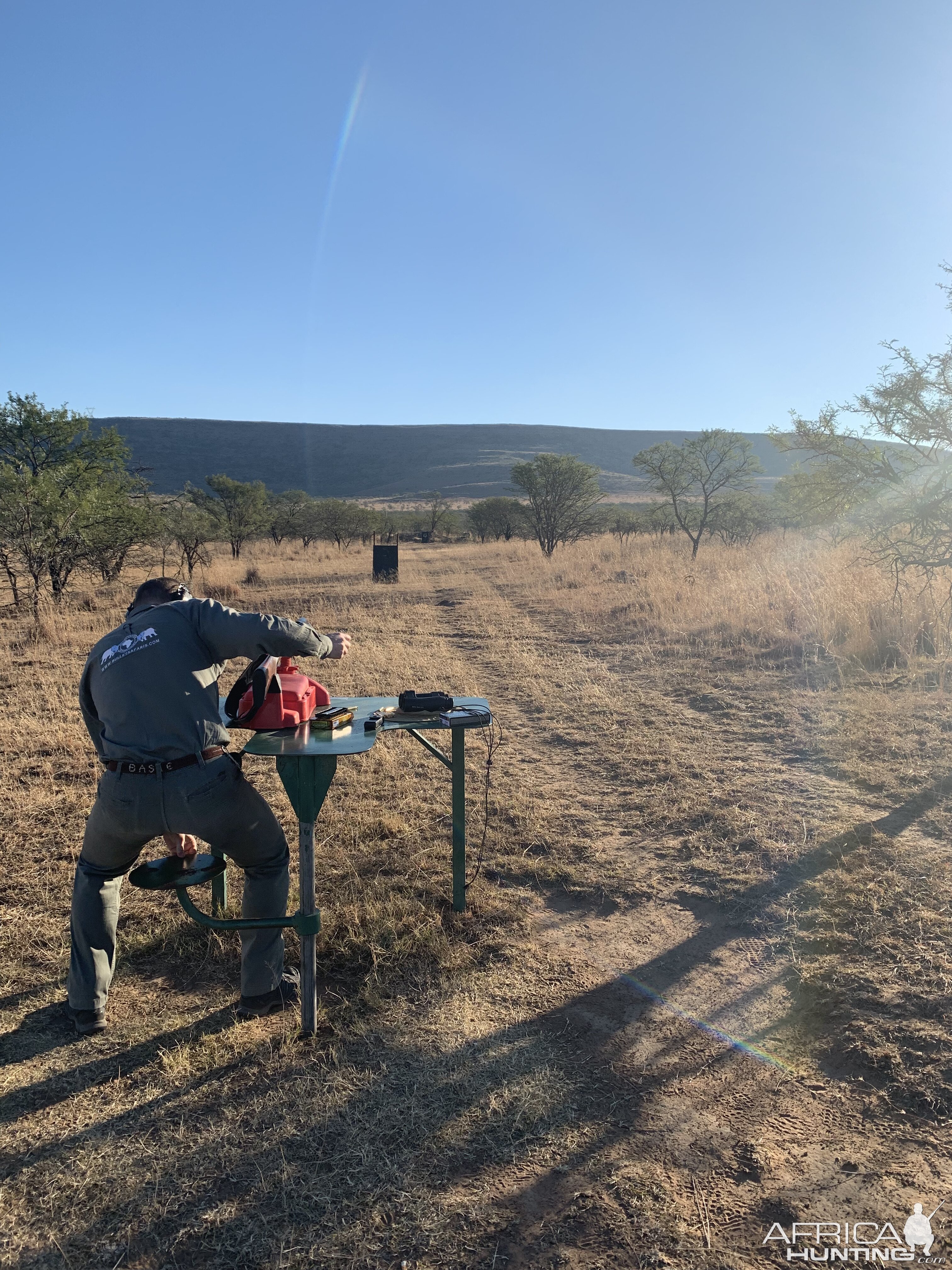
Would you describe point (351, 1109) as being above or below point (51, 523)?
below

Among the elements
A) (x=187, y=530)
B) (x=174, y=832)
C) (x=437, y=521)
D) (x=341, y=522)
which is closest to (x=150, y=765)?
(x=174, y=832)

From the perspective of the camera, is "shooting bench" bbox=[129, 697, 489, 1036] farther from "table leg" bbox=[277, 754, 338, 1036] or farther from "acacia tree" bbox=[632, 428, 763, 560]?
"acacia tree" bbox=[632, 428, 763, 560]

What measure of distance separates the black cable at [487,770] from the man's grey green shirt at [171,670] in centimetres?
113

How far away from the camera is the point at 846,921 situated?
3.37m

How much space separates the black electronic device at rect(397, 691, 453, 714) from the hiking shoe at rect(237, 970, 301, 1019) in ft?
3.90

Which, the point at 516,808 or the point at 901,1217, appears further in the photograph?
the point at 516,808

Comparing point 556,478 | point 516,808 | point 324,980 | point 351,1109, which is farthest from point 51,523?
point 556,478

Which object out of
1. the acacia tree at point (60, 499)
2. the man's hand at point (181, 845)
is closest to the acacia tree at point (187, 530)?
the acacia tree at point (60, 499)

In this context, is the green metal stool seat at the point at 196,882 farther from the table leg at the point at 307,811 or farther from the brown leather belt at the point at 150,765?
the brown leather belt at the point at 150,765

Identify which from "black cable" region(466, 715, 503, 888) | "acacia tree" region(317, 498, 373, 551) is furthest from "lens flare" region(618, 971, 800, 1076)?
"acacia tree" region(317, 498, 373, 551)

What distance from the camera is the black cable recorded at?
157 inches

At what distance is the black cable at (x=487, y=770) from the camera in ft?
13.1

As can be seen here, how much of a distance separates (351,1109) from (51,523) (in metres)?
12.1

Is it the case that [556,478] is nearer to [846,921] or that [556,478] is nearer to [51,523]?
[51,523]
